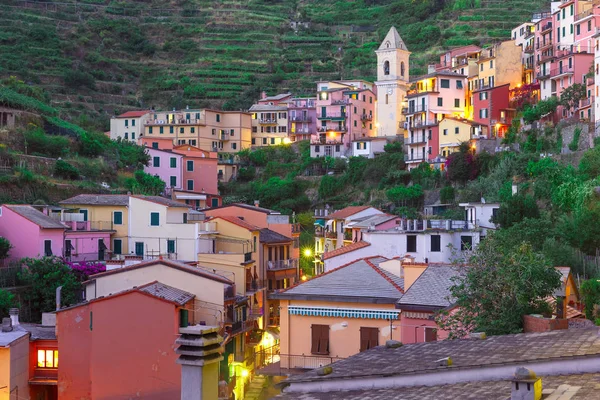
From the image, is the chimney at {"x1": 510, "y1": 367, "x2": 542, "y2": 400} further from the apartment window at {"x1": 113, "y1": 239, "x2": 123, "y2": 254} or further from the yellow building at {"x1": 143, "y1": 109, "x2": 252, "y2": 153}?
the yellow building at {"x1": 143, "y1": 109, "x2": 252, "y2": 153}

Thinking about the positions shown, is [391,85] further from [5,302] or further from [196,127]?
[5,302]

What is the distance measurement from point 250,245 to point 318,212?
1185 inches

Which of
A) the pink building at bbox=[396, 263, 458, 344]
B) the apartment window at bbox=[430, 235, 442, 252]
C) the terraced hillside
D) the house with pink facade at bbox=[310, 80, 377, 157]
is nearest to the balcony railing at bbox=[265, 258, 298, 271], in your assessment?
the apartment window at bbox=[430, 235, 442, 252]

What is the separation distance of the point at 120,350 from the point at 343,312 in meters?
7.43

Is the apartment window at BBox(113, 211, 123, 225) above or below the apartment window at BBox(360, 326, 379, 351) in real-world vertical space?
above

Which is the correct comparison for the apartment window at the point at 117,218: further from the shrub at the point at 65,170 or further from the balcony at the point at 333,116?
the balcony at the point at 333,116

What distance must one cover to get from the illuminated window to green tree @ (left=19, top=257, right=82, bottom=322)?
9819mm

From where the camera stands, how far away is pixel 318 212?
72.1m

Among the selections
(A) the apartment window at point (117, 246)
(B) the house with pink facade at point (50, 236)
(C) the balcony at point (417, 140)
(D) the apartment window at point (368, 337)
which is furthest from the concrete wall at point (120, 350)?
(C) the balcony at point (417, 140)

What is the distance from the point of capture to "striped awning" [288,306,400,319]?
84.8 feet

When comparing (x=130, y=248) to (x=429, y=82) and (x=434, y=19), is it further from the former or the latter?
(x=434, y=19)

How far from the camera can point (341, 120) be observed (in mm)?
84500

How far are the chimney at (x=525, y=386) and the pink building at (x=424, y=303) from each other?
13.2 meters

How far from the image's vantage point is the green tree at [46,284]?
1527 inches
